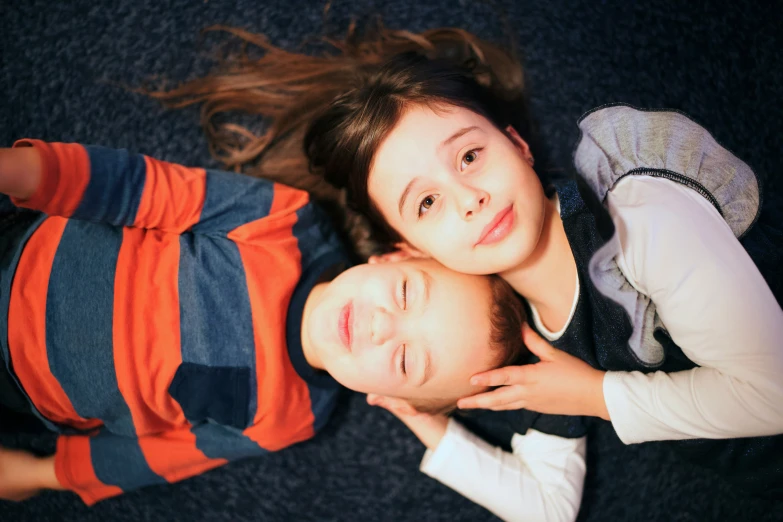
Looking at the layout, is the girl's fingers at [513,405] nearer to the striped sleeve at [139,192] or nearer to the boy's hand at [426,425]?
the boy's hand at [426,425]

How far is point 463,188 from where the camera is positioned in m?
0.84

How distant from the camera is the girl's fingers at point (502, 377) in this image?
97 cm

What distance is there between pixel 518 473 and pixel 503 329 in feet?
1.02

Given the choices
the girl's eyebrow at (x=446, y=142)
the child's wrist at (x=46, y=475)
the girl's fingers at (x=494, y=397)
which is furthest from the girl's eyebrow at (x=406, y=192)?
the child's wrist at (x=46, y=475)

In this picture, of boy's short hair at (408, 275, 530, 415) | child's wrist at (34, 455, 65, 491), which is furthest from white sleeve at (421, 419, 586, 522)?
child's wrist at (34, 455, 65, 491)

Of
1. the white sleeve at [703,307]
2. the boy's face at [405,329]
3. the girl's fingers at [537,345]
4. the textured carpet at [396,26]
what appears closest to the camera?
the white sleeve at [703,307]

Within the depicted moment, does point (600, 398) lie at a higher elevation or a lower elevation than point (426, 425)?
higher

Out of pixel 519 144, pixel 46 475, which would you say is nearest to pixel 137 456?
pixel 46 475

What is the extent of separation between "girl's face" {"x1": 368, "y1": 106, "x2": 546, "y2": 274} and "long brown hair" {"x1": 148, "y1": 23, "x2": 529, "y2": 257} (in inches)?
5.8

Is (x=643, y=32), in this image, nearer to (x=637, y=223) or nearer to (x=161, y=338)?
(x=637, y=223)

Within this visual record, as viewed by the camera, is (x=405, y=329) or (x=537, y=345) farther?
(x=537, y=345)

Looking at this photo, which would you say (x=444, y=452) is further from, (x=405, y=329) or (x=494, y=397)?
(x=405, y=329)

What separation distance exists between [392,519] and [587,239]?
2.30 feet

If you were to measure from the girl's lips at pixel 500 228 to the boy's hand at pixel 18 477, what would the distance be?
0.91 metres
